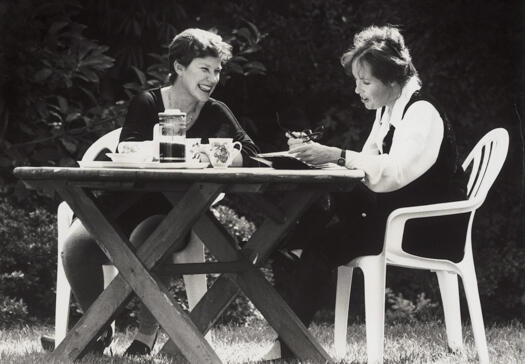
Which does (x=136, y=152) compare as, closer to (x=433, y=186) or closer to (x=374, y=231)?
(x=374, y=231)

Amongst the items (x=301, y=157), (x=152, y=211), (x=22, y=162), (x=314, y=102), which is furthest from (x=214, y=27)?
(x=301, y=157)

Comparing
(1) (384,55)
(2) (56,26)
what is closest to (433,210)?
(1) (384,55)

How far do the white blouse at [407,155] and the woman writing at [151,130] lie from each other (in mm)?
597

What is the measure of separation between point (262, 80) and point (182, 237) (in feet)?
10.1

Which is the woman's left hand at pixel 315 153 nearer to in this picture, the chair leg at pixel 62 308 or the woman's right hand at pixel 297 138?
the woman's right hand at pixel 297 138

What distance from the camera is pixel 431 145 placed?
3.98m

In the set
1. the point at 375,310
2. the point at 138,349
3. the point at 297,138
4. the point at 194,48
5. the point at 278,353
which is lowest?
the point at 138,349

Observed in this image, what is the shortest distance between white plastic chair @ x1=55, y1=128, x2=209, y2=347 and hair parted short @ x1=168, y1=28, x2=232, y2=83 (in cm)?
44

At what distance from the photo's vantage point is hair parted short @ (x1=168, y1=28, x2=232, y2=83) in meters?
4.43

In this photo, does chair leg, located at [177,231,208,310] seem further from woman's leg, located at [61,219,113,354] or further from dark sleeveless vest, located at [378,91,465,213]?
dark sleeveless vest, located at [378,91,465,213]

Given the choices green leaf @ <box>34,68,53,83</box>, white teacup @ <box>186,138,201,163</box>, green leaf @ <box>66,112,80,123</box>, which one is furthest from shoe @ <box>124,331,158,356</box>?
green leaf @ <box>34,68,53,83</box>

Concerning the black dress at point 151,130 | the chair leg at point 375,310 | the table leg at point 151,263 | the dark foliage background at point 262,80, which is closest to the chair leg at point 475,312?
the chair leg at point 375,310

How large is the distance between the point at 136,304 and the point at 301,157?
2005 millimetres

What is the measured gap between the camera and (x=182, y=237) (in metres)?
3.68
